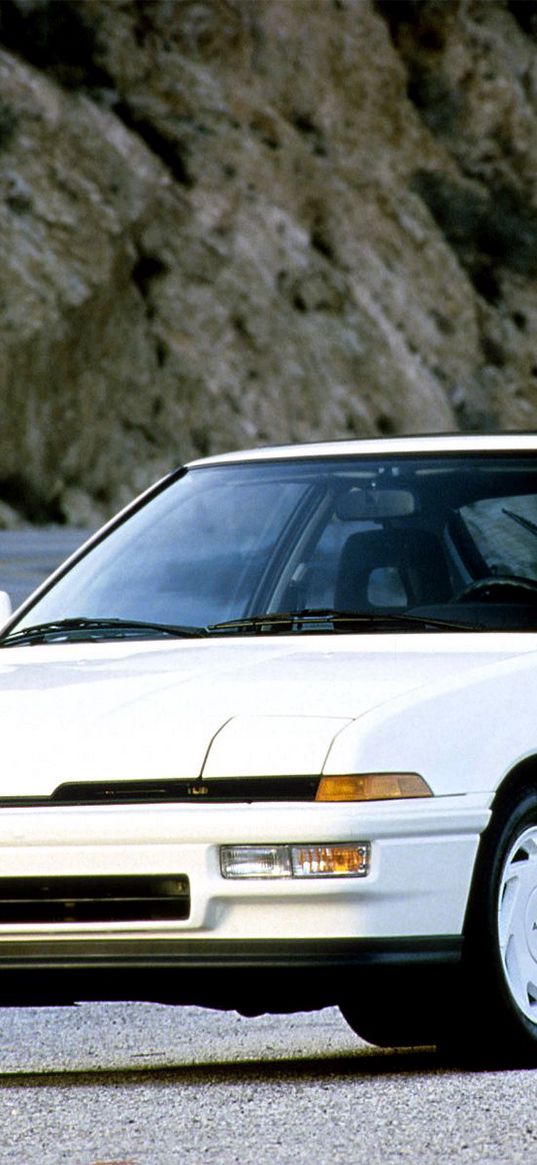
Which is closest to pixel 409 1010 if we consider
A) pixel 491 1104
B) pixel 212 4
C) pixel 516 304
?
pixel 491 1104

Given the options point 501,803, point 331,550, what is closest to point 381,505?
point 331,550

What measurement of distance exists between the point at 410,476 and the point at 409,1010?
1754 millimetres

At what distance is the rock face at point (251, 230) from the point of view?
31.8 meters

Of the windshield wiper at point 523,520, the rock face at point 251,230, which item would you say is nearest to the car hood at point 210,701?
the windshield wiper at point 523,520

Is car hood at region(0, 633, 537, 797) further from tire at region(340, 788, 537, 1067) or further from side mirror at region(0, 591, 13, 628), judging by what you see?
side mirror at region(0, 591, 13, 628)

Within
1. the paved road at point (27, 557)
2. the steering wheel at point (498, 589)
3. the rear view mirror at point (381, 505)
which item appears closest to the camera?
the steering wheel at point (498, 589)

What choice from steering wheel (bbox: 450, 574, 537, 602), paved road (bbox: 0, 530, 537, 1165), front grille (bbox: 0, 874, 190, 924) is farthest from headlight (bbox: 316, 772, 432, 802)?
steering wheel (bbox: 450, 574, 537, 602)

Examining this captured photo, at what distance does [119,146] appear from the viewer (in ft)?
110

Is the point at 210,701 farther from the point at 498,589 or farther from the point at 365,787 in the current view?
the point at 498,589

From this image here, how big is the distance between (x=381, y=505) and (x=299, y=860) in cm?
166

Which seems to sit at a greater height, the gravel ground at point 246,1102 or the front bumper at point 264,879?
the front bumper at point 264,879

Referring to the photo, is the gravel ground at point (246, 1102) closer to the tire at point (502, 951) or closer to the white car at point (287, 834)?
the tire at point (502, 951)

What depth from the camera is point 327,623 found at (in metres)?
6.67

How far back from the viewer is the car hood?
18.7ft
